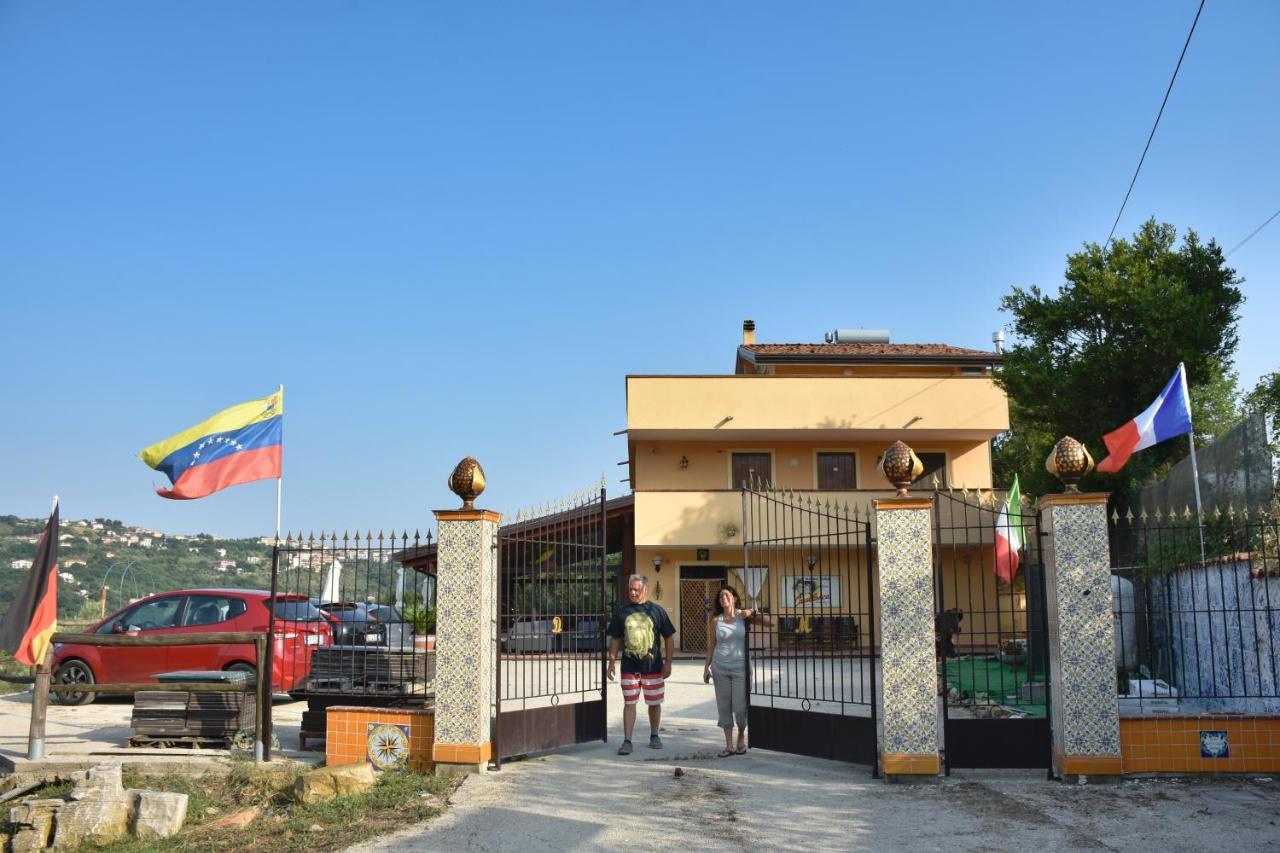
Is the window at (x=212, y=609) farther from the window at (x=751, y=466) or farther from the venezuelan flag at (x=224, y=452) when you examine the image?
the window at (x=751, y=466)

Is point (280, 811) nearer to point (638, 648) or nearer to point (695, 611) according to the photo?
point (638, 648)

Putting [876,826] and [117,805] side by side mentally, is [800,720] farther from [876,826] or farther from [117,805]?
[117,805]

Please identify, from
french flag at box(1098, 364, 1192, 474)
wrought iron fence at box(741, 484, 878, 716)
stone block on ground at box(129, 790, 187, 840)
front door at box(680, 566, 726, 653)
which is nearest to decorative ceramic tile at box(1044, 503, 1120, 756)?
wrought iron fence at box(741, 484, 878, 716)

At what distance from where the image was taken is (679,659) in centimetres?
2359

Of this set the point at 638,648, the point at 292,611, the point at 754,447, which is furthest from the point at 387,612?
the point at 754,447

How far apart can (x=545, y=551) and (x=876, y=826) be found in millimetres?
3823

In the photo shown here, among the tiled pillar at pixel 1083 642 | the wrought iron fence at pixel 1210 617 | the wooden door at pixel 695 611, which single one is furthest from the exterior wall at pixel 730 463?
the tiled pillar at pixel 1083 642

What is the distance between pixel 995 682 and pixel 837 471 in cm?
1186

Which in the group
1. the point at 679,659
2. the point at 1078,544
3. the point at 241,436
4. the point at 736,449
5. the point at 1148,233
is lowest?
the point at 679,659

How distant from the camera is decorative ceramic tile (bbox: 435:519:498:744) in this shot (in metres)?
8.28

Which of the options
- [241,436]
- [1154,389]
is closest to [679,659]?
[1154,389]

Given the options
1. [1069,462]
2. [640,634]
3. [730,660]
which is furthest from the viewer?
[640,634]

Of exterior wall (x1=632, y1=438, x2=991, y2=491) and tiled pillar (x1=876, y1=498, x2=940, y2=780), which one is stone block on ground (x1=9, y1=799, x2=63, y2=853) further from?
exterior wall (x1=632, y1=438, x2=991, y2=491)

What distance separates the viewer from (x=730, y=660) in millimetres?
9000
